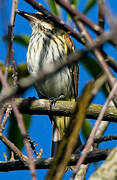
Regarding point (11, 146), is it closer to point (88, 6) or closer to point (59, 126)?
point (88, 6)

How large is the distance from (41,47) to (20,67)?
1.89 feet

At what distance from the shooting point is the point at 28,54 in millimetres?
4566

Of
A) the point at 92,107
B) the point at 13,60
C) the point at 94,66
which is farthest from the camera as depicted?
the point at 94,66

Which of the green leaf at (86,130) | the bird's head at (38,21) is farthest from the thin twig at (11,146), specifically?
the bird's head at (38,21)

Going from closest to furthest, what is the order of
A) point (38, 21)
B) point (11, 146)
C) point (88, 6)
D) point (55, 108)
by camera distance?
point (11, 146), point (55, 108), point (88, 6), point (38, 21)

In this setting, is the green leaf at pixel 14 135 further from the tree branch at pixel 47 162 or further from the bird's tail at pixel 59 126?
the bird's tail at pixel 59 126

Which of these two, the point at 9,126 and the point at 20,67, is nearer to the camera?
the point at 9,126

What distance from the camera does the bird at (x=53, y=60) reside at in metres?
4.43

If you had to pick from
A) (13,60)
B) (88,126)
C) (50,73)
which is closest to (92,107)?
(88,126)

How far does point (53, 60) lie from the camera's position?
436 centimetres

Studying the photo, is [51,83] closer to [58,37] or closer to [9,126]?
[58,37]

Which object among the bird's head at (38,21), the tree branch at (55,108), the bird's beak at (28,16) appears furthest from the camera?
the bird's head at (38,21)

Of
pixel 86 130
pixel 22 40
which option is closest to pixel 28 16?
pixel 22 40

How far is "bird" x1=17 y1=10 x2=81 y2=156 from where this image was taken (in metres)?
4.43
